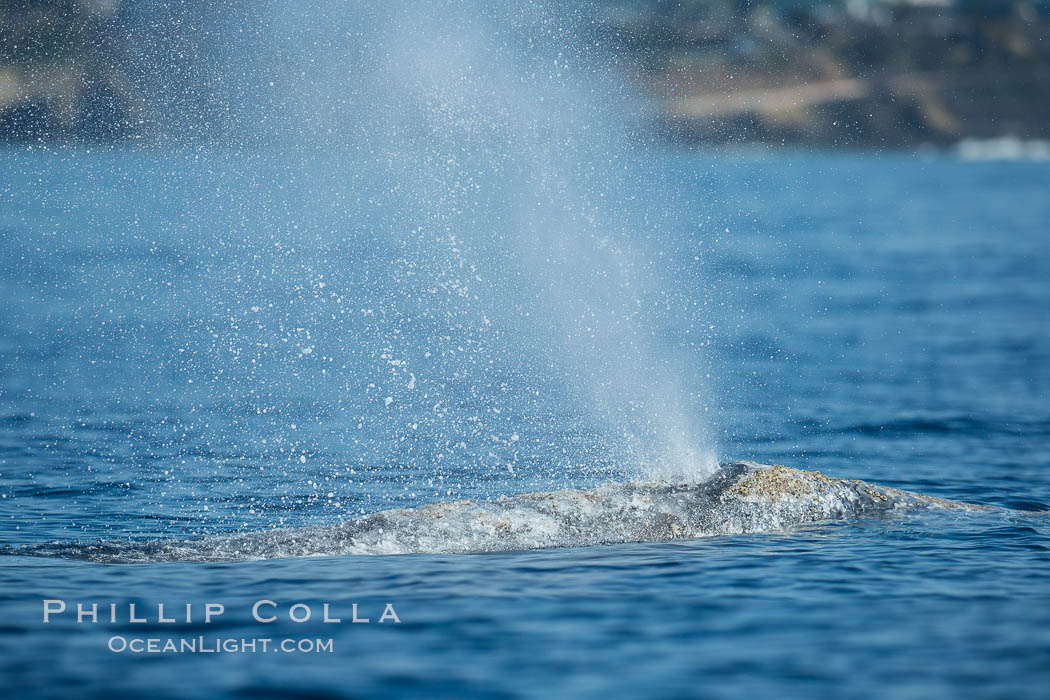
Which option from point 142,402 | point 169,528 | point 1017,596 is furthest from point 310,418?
point 1017,596

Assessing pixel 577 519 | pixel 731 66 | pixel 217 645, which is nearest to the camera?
pixel 217 645

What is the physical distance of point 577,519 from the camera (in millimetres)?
16094

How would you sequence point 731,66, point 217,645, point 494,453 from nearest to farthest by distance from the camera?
1. point 217,645
2. point 494,453
3. point 731,66

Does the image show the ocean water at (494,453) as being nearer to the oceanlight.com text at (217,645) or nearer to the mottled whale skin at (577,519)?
the oceanlight.com text at (217,645)

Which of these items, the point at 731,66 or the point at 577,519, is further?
the point at 731,66

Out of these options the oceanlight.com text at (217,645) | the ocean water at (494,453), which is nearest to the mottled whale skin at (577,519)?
the ocean water at (494,453)

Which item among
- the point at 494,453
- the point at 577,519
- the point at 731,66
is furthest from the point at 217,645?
the point at 731,66

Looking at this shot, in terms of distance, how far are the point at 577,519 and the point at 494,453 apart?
4.49m

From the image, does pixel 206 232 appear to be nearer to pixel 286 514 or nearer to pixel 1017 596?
pixel 286 514

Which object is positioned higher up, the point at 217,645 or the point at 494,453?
the point at 494,453

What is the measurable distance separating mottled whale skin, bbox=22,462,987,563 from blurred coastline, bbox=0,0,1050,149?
233ft

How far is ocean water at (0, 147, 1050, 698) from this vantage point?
1173 cm

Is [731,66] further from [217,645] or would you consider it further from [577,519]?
[217,645]

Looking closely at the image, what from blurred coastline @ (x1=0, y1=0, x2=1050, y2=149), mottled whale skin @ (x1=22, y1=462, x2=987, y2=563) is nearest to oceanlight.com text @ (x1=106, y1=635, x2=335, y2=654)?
mottled whale skin @ (x1=22, y1=462, x2=987, y2=563)
